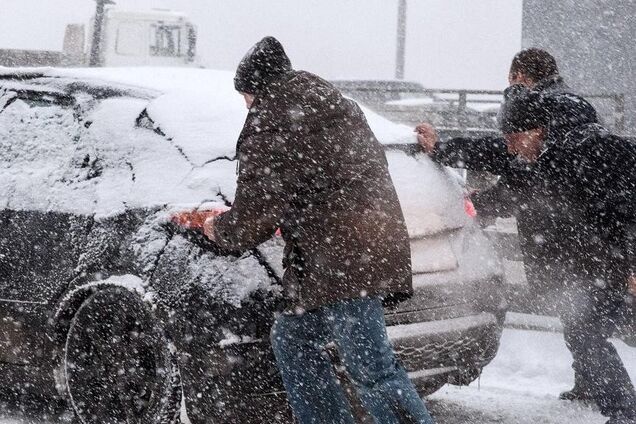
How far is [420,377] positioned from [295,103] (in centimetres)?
140

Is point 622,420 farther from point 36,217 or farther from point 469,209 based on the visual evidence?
point 36,217

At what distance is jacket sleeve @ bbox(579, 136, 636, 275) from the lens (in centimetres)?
389

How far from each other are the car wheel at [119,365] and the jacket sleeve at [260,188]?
752mm

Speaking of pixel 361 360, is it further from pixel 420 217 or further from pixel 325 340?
pixel 420 217

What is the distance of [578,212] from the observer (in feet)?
13.3

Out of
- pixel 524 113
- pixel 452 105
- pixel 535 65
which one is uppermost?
pixel 535 65

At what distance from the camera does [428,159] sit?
13.5 ft

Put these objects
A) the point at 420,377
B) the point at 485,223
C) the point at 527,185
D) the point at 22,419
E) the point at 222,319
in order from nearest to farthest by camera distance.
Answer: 1. the point at 222,319
2. the point at 420,377
3. the point at 22,419
4. the point at 527,185
5. the point at 485,223

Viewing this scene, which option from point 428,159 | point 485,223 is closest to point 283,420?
point 428,159

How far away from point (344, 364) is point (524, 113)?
73.3 inches

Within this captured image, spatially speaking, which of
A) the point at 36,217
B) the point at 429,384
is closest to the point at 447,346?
the point at 429,384

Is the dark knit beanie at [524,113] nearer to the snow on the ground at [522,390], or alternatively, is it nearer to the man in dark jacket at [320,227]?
the man in dark jacket at [320,227]

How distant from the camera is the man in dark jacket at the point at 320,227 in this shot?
2896mm

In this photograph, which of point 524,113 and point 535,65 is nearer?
point 524,113
